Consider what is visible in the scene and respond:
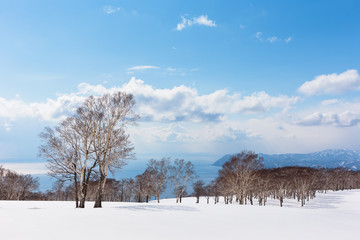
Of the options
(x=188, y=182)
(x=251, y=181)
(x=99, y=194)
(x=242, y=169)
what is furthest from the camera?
(x=188, y=182)

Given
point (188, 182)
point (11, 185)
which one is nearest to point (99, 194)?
point (188, 182)

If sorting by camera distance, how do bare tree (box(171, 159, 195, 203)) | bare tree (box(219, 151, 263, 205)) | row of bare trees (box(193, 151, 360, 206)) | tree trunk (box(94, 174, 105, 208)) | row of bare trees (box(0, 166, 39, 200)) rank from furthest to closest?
row of bare trees (box(0, 166, 39, 200)), bare tree (box(171, 159, 195, 203)), row of bare trees (box(193, 151, 360, 206)), bare tree (box(219, 151, 263, 205)), tree trunk (box(94, 174, 105, 208))

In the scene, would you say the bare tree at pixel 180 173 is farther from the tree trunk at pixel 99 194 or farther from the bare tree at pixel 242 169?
the tree trunk at pixel 99 194

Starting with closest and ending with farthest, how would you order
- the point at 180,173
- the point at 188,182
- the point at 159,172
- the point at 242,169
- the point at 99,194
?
the point at 99,194, the point at 242,169, the point at 159,172, the point at 180,173, the point at 188,182

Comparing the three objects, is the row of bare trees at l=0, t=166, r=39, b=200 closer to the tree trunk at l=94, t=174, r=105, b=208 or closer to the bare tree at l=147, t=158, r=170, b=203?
the bare tree at l=147, t=158, r=170, b=203

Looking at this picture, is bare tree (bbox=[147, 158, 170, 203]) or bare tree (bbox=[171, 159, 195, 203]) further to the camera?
bare tree (bbox=[171, 159, 195, 203])

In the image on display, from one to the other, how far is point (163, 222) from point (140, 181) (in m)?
61.7

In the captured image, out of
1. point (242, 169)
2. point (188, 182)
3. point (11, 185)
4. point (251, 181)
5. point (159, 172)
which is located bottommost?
point (11, 185)

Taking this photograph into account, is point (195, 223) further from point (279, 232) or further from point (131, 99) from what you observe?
point (131, 99)

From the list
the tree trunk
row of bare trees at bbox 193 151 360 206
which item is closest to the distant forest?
row of bare trees at bbox 193 151 360 206

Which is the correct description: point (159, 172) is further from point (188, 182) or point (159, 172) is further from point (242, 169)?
point (242, 169)

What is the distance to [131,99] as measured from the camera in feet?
82.8

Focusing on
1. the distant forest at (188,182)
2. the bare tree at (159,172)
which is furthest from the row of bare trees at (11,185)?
the bare tree at (159,172)

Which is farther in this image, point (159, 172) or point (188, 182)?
point (188, 182)
